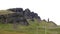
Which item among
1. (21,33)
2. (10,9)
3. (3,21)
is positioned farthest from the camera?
(10,9)

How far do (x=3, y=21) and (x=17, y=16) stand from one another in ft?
13.9

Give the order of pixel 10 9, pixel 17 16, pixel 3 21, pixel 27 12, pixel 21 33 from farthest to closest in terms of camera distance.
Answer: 1. pixel 10 9
2. pixel 27 12
3. pixel 17 16
4. pixel 3 21
5. pixel 21 33

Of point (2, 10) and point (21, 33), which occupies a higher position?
point (2, 10)

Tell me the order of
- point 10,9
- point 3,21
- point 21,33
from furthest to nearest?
point 10,9 < point 3,21 < point 21,33

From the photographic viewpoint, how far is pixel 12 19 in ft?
148

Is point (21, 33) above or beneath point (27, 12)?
beneath

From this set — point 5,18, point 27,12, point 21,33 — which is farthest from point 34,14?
point 21,33

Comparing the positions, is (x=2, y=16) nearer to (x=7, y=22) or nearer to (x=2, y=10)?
(x=7, y=22)

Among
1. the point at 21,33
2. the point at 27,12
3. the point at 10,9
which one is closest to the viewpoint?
the point at 21,33

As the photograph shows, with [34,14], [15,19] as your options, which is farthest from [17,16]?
[34,14]

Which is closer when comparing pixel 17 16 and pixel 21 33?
pixel 21 33

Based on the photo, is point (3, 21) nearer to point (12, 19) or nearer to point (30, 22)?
point (12, 19)

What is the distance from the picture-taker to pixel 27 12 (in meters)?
51.7

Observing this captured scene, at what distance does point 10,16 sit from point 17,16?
1.66 meters
